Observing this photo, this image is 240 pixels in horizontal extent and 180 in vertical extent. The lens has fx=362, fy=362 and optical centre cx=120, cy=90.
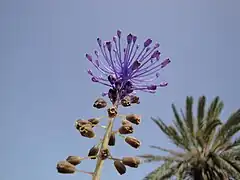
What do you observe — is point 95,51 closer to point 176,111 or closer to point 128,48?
point 128,48

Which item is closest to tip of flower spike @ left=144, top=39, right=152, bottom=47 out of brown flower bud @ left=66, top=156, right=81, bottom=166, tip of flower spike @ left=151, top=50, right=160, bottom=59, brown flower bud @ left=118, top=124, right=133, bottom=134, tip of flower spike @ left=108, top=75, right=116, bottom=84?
tip of flower spike @ left=151, top=50, right=160, bottom=59

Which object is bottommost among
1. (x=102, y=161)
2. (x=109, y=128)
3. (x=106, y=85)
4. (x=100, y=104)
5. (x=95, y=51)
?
(x=102, y=161)

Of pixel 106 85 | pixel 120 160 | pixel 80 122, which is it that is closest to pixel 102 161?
pixel 120 160

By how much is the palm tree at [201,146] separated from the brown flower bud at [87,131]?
14.2 metres

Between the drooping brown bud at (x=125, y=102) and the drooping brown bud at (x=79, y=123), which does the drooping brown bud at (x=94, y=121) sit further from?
the drooping brown bud at (x=125, y=102)

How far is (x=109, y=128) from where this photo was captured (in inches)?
124

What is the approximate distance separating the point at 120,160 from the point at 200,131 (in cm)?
1526

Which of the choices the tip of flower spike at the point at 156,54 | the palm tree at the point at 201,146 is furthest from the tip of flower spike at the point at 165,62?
the palm tree at the point at 201,146

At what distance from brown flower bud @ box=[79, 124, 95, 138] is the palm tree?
46.6 feet

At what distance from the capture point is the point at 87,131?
3.09 meters

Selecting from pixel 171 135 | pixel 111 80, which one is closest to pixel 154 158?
pixel 171 135

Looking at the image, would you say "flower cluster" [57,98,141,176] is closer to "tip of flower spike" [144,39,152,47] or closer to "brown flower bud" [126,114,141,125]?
"brown flower bud" [126,114,141,125]

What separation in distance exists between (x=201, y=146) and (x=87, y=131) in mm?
16237

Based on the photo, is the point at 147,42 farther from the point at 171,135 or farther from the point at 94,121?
the point at 171,135
